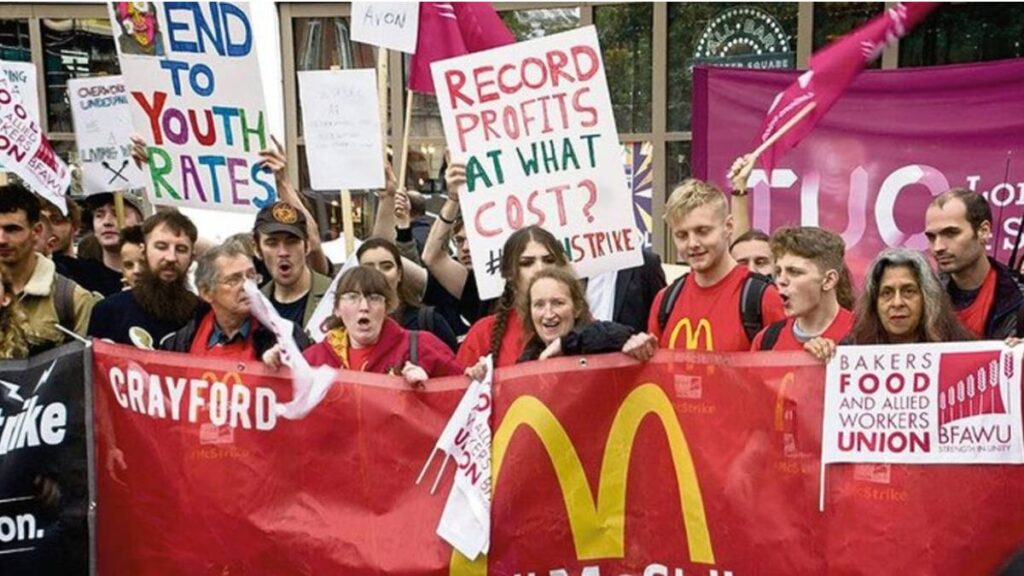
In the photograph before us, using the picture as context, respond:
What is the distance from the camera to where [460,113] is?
5285 mm

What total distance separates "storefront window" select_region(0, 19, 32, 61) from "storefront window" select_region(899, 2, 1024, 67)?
27.0ft

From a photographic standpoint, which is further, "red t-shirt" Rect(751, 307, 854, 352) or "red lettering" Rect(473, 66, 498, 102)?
"red lettering" Rect(473, 66, 498, 102)

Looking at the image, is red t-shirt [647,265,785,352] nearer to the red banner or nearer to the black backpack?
the black backpack

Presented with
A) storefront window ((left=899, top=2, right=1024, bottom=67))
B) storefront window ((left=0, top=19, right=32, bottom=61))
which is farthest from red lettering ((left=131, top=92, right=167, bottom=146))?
storefront window ((left=0, top=19, right=32, bottom=61))

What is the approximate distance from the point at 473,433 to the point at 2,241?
7.42ft

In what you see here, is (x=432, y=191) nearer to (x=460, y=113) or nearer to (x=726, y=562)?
(x=460, y=113)

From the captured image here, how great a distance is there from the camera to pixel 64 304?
505cm

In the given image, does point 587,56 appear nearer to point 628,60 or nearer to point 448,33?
point 448,33

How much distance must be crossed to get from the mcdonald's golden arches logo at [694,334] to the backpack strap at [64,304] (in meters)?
2.42

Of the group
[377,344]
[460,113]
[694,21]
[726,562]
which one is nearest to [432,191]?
[694,21]

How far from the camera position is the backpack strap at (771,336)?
13.7ft

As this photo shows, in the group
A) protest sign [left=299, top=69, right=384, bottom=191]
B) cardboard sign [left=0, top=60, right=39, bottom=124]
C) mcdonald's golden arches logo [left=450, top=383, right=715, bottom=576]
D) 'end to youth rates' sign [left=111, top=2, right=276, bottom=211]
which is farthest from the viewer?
cardboard sign [left=0, top=60, right=39, bottom=124]

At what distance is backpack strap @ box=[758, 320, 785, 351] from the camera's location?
4180mm

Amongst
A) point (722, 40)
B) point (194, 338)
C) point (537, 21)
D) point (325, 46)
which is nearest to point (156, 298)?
point (194, 338)
